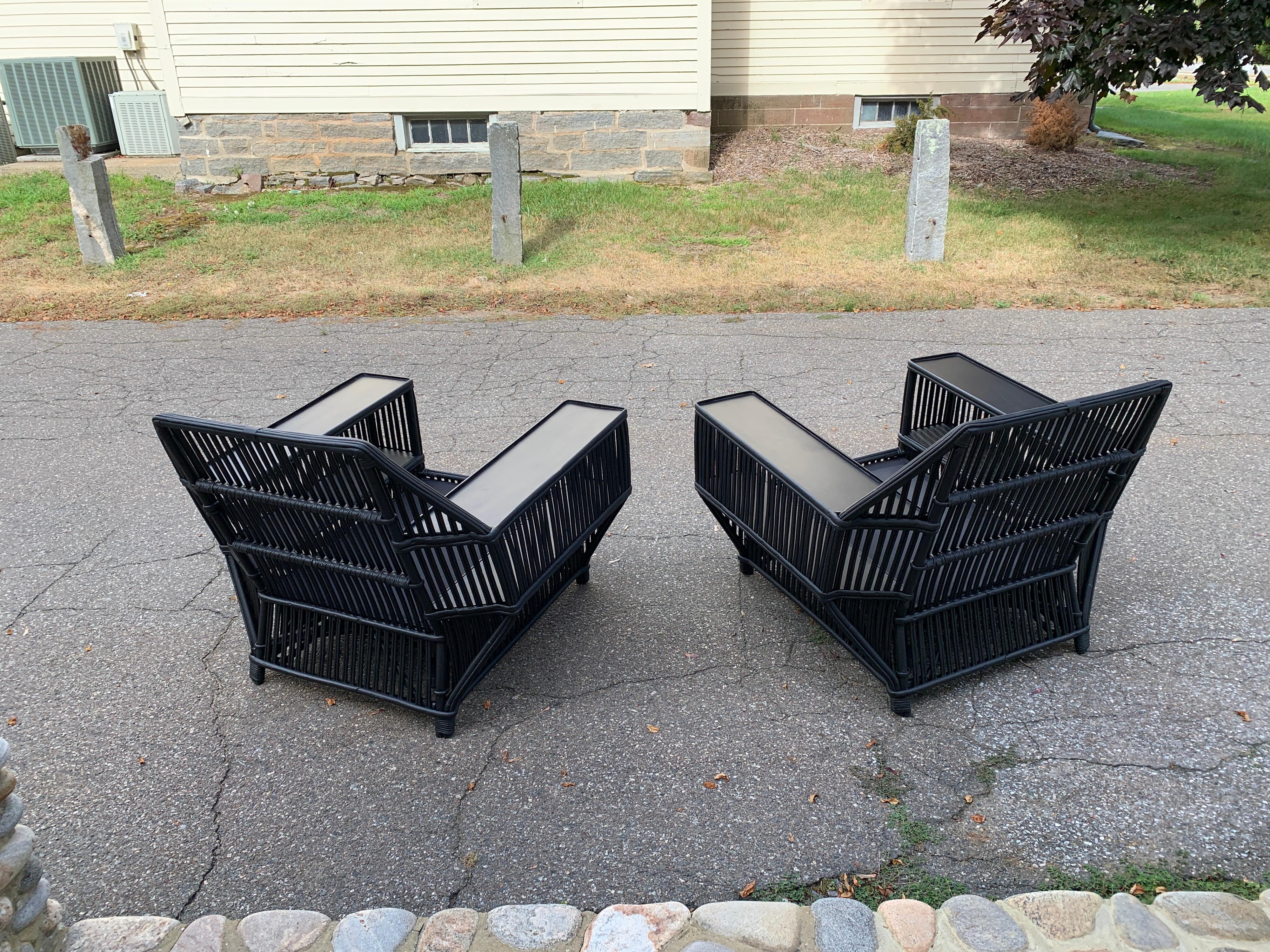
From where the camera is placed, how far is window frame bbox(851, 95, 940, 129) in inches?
513

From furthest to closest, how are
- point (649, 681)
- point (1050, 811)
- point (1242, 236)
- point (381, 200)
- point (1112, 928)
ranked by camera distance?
point (381, 200)
point (1242, 236)
point (649, 681)
point (1050, 811)
point (1112, 928)

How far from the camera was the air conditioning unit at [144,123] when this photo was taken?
12.6m

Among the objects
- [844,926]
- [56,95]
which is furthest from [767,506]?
[56,95]

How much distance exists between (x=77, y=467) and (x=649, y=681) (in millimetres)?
3562

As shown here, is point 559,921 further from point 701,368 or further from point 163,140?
point 163,140

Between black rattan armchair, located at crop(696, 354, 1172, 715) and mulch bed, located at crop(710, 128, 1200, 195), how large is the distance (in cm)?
874

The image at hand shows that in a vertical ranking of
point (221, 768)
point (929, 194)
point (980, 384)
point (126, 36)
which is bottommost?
point (221, 768)

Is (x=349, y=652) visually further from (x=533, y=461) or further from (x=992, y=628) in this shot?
(x=992, y=628)

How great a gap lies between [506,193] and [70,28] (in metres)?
8.55

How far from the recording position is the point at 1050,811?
8.89 ft

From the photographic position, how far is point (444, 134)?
11.8m

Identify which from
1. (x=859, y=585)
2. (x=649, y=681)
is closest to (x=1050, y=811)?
(x=859, y=585)

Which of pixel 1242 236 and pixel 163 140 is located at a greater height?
pixel 163 140

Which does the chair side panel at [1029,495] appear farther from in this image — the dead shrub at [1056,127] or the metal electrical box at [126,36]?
the metal electrical box at [126,36]
